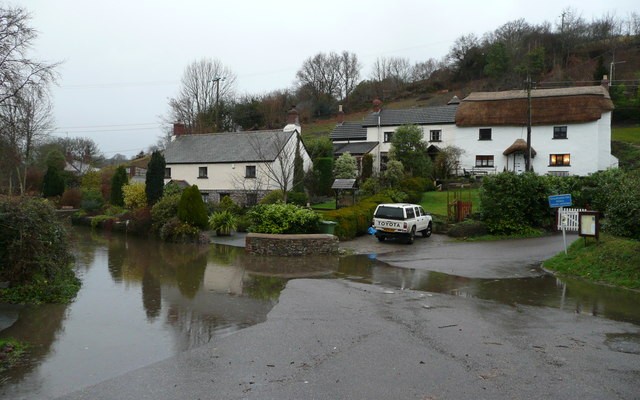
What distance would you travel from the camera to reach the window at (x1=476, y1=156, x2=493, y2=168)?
146ft

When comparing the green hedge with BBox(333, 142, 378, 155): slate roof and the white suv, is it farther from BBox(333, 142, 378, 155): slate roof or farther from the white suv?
BBox(333, 142, 378, 155): slate roof

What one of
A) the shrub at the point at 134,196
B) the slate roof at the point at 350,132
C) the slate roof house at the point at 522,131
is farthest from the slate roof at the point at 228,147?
the slate roof at the point at 350,132

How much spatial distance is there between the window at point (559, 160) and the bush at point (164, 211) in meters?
31.7

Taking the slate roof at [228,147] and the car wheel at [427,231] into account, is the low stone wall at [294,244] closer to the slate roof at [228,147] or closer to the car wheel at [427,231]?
the car wheel at [427,231]

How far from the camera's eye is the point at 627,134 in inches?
2005

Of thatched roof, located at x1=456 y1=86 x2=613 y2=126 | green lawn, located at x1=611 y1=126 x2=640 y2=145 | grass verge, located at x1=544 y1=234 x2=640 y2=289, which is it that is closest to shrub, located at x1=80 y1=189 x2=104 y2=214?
thatched roof, located at x1=456 y1=86 x2=613 y2=126

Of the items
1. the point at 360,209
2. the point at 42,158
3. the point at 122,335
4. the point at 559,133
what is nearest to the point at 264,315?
the point at 122,335

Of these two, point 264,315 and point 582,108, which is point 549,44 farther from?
point 264,315

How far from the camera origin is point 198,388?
21.4 feet

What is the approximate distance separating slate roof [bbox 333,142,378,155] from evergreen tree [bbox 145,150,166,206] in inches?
736

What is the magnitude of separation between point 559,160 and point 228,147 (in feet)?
93.5

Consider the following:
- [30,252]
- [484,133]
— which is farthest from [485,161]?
[30,252]

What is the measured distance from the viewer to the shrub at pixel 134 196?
117 feet

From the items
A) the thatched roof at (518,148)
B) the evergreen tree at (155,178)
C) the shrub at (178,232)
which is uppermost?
the thatched roof at (518,148)
